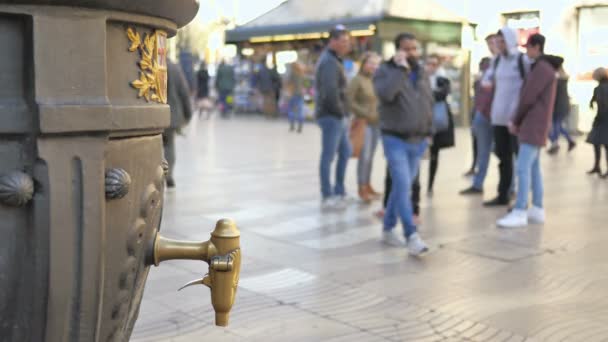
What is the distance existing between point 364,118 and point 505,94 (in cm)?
150

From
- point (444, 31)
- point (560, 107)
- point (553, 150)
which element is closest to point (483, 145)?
point (560, 107)

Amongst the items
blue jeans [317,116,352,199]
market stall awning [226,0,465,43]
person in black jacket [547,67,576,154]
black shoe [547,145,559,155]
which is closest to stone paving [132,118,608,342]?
blue jeans [317,116,352,199]

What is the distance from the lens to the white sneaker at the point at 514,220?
7113 millimetres

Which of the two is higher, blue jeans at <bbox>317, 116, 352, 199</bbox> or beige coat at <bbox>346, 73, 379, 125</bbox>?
beige coat at <bbox>346, 73, 379, 125</bbox>

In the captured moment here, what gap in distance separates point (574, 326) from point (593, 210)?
4276mm

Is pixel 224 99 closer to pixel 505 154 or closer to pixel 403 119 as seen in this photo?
pixel 505 154

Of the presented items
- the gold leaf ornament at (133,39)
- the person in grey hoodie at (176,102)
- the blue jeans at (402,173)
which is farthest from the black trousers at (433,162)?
the gold leaf ornament at (133,39)

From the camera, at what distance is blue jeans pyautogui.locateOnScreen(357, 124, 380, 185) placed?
27.7ft

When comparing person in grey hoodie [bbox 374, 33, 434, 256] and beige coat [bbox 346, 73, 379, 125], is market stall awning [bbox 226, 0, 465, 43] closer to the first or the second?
beige coat [bbox 346, 73, 379, 125]

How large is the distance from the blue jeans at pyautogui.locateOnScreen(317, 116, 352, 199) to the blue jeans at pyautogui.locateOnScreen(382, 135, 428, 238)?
1990 millimetres

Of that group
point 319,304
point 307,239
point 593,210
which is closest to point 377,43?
point 593,210

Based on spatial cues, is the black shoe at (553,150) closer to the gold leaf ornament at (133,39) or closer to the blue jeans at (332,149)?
the blue jeans at (332,149)

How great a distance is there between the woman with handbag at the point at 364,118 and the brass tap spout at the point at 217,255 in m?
6.29

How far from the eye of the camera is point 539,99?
7.00 m
